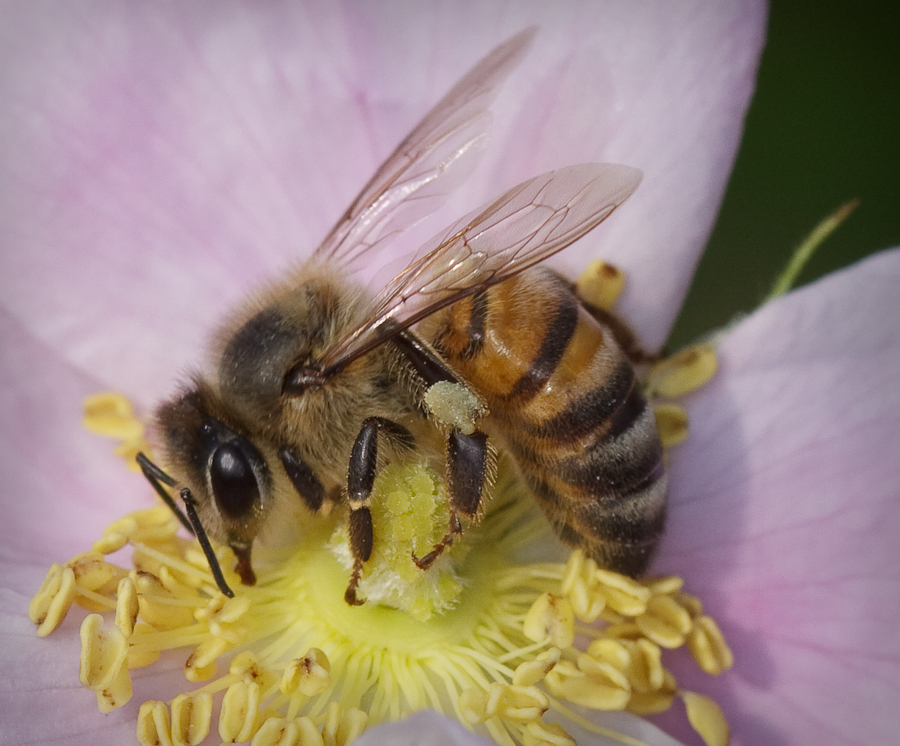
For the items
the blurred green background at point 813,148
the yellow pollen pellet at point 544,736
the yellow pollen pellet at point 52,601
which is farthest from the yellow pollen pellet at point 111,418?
the blurred green background at point 813,148

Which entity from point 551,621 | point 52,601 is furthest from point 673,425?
point 52,601

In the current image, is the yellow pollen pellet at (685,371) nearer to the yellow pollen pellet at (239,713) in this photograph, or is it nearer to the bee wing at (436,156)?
the bee wing at (436,156)

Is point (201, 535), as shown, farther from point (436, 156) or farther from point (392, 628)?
point (436, 156)

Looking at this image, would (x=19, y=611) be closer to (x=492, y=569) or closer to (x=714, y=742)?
(x=492, y=569)

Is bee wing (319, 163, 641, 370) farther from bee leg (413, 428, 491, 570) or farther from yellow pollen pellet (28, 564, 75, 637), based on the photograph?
yellow pollen pellet (28, 564, 75, 637)

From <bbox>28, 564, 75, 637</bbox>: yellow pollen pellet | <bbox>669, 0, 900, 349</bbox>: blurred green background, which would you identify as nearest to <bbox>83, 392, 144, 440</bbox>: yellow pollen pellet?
<bbox>28, 564, 75, 637</bbox>: yellow pollen pellet

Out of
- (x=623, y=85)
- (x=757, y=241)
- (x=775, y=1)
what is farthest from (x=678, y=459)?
(x=775, y=1)
